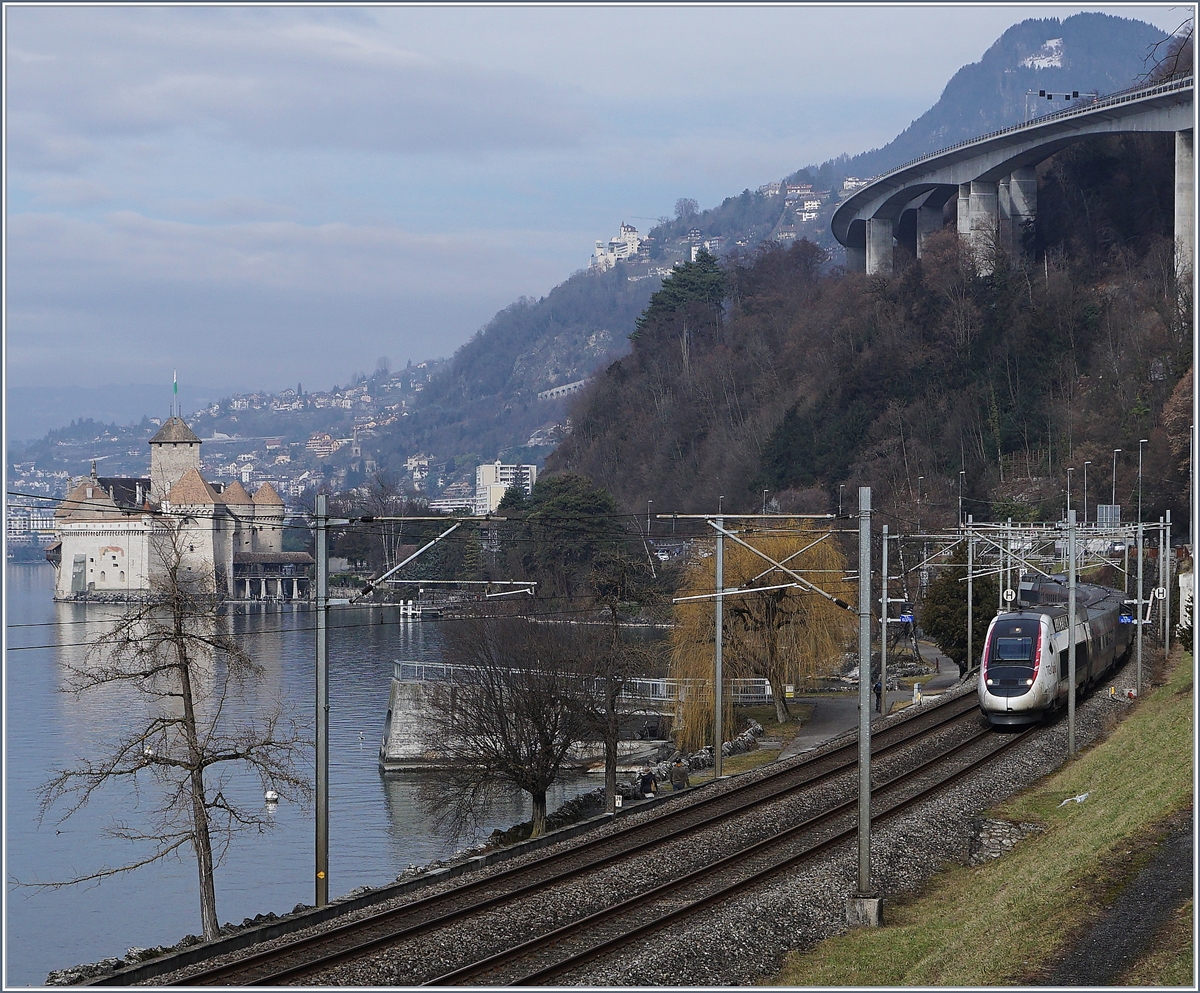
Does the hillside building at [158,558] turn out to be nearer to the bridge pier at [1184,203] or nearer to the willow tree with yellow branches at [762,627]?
the bridge pier at [1184,203]

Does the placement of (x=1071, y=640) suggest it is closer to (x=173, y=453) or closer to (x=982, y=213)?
(x=982, y=213)

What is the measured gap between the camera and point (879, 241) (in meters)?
124

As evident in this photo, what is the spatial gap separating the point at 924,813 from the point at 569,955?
918 centimetres

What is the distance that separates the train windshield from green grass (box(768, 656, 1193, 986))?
5750 mm

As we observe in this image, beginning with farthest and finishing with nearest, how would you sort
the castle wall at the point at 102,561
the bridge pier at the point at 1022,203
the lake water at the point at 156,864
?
the castle wall at the point at 102,561
the bridge pier at the point at 1022,203
the lake water at the point at 156,864

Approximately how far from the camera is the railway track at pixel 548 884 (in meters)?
15.2

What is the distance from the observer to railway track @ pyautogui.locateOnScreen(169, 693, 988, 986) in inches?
597

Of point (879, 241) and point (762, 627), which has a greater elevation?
point (879, 241)

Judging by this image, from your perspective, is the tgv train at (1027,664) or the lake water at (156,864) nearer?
the tgv train at (1027,664)

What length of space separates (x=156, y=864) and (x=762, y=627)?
18.9m

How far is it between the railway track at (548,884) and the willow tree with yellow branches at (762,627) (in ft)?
39.3

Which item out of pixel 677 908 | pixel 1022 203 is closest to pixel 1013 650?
pixel 677 908

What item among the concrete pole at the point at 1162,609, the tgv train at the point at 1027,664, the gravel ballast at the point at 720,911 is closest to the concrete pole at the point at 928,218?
the concrete pole at the point at 1162,609

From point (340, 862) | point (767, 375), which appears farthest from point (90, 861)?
point (767, 375)
